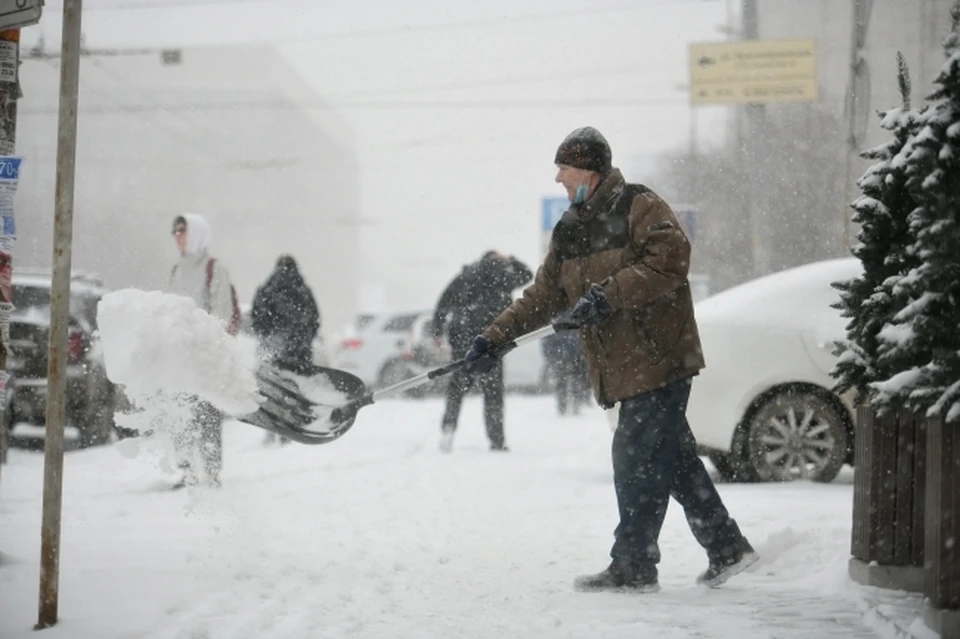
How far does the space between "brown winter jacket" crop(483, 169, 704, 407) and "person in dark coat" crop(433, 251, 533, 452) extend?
20.6 feet

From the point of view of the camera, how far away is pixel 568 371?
1577 centimetres

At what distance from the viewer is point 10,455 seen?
10516mm

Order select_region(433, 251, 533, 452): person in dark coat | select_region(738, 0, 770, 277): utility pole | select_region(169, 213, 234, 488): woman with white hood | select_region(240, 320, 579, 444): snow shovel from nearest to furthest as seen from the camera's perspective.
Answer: select_region(240, 320, 579, 444): snow shovel → select_region(169, 213, 234, 488): woman with white hood → select_region(433, 251, 533, 452): person in dark coat → select_region(738, 0, 770, 277): utility pole

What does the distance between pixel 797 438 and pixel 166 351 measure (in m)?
4.79

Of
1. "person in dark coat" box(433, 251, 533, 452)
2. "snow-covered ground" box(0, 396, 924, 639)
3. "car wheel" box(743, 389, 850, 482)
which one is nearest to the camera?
"snow-covered ground" box(0, 396, 924, 639)

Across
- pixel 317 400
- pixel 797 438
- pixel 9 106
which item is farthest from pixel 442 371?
pixel 797 438

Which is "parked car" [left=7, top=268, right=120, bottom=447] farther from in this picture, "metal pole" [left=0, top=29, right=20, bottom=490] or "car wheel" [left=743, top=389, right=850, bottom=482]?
"car wheel" [left=743, top=389, right=850, bottom=482]

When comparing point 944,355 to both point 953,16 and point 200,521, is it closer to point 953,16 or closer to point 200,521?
point 953,16

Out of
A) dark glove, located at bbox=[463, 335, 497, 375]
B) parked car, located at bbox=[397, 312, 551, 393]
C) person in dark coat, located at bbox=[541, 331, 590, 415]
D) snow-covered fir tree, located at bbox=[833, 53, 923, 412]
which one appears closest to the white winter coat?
dark glove, located at bbox=[463, 335, 497, 375]

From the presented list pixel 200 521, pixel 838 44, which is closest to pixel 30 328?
pixel 200 521

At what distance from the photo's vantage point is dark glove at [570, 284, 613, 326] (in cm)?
461

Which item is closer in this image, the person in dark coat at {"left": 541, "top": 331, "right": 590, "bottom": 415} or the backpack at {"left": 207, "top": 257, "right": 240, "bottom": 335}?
the backpack at {"left": 207, "top": 257, "right": 240, "bottom": 335}

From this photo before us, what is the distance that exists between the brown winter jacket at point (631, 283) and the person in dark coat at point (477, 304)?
6.28 metres

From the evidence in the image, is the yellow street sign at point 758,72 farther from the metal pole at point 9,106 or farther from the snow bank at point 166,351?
the metal pole at point 9,106
